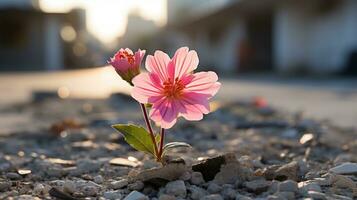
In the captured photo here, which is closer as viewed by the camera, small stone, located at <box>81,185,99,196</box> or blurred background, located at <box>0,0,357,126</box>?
small stone, located at <box>81,185,99,196</box>

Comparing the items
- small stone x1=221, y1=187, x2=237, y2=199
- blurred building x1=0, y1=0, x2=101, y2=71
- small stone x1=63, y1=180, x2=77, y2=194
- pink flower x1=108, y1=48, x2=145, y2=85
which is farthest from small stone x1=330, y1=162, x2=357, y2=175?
blurred building x1=0, y1=0, x2=101, y2=71

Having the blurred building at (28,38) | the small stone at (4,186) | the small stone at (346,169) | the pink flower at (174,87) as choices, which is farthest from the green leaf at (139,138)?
the blurred building at (28,38)

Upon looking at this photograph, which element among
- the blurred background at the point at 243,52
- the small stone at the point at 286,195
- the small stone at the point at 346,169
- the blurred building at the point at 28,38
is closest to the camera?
the small stone at the point at 286,195

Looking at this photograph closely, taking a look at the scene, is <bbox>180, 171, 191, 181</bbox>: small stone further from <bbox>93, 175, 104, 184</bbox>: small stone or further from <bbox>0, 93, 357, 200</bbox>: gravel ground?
<bbox>93, 175, 104, 184</bbox>: small stone

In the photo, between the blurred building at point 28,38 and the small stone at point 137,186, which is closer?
the small stone at point 137,186

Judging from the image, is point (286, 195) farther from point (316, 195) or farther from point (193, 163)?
point (193, 163)

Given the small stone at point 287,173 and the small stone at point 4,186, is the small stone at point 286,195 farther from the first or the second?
the small stone at point 4,186
